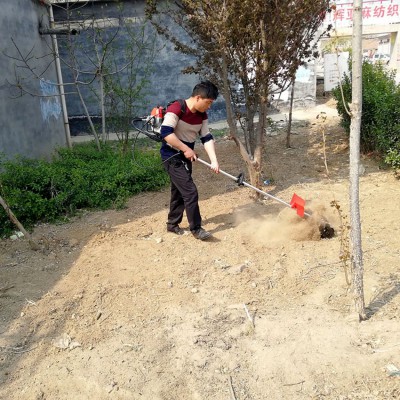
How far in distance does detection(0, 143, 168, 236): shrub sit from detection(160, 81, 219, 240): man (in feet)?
5.06

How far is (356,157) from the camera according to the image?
2.86 meters

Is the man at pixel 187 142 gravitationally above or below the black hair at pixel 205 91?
below

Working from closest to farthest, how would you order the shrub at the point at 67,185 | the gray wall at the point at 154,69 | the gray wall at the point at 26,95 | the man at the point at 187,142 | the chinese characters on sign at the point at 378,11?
1. the man at the point at 187,142
2. the shrub at the point at 67,185
3. the gray wall at the point at 26,95
4. the chinese characters on sign at the point at 378,11
5. the gray wall at the point at 154,69

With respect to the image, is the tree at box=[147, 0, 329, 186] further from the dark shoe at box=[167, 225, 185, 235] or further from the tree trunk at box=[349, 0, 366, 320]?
the tree trunk at box=[349, 0, 366, 320]

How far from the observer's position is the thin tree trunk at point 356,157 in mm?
2598

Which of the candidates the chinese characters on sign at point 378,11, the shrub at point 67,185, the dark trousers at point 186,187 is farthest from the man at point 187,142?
the chinese characters on sign at point 378,11

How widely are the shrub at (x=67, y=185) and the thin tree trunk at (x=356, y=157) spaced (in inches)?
139

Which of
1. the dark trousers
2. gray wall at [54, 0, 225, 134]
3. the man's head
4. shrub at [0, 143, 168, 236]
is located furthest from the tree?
gray wall at [54, 0, 225, 134]

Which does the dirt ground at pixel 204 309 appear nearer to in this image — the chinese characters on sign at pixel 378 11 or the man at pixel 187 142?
the man at pixel 187 142

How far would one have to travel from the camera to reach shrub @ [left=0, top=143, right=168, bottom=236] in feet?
17.4

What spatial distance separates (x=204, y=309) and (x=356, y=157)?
5.43ft

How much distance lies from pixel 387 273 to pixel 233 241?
153 cm

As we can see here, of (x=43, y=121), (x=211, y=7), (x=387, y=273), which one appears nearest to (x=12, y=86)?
(x=43, y=121)

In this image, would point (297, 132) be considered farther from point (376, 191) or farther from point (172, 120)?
point (172, 120)
